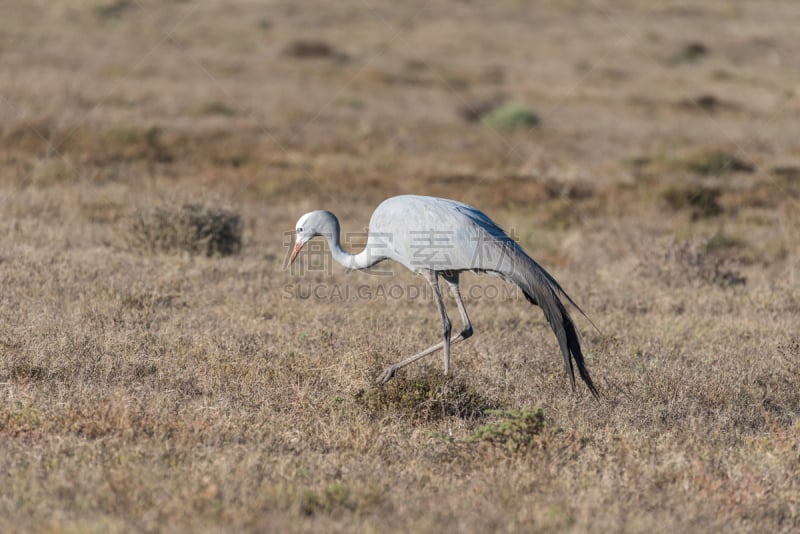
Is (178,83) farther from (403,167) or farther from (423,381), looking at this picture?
(423,381)

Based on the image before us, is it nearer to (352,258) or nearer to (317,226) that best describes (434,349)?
(352,258)

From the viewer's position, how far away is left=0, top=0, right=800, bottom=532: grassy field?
444cm

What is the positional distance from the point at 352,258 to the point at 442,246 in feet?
2.55

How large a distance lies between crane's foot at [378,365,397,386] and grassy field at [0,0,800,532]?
0.34ft

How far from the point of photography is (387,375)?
610cm

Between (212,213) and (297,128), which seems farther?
(297,128)

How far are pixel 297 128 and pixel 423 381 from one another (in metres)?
14.0

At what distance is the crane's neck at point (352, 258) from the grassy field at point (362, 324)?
61 cm

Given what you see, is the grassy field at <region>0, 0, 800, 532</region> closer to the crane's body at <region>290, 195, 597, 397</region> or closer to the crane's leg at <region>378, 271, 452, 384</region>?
the crane's leg at <region>378, 271, 452, 384</region>

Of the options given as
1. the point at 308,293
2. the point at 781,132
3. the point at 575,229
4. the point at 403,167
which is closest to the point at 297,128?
the point at 403,167

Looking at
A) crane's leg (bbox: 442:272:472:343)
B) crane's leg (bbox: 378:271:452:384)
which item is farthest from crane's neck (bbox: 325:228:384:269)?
crane's leg (bbox: 442:272:472:343)

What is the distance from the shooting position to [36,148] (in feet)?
47.9

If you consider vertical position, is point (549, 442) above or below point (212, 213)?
above

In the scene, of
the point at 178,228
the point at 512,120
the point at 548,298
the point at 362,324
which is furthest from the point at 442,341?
the point at 512,120
